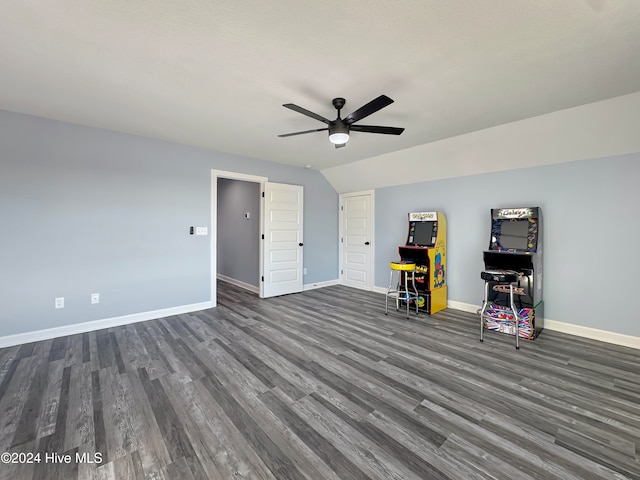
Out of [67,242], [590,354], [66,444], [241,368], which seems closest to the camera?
[66,444]

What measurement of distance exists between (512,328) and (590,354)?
70cm

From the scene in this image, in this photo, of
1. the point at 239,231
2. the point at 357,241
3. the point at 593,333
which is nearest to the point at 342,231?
the point at 357,241

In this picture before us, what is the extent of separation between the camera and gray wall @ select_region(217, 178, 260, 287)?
559cm

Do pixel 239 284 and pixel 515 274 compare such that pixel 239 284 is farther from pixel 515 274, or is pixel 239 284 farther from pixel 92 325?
pixel 515 274

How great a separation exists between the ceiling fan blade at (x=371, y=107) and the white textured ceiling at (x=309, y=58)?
292 mm

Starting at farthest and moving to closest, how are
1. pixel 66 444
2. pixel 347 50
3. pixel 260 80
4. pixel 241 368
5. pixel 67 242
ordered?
1. pixel 67 242
2. pixel 241 368
3. pixel 260 80
4. pixel 347 50
5. pixel 66 444

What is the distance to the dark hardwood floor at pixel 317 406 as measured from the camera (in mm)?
1526

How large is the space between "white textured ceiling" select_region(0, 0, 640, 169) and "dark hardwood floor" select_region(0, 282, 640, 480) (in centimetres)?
262

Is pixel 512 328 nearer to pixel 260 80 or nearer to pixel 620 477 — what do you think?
pixel 620 477

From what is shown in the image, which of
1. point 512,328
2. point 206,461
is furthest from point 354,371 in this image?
point 512,328

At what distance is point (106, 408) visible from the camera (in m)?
2.00

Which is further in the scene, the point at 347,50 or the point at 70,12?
the point at 347,50

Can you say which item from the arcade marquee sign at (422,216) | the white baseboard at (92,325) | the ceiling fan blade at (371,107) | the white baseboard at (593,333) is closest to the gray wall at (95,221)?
the white baseboard at (92,325)

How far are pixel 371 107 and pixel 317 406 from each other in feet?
7.82
